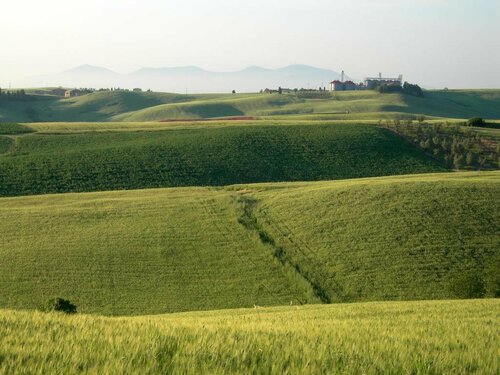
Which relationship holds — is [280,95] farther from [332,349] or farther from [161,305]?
[332,349]

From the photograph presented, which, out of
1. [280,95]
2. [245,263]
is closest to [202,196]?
[245,263]

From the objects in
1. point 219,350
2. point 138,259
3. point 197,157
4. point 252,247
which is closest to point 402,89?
point 197,157

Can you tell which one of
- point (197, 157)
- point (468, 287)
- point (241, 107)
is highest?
point (197, 157)

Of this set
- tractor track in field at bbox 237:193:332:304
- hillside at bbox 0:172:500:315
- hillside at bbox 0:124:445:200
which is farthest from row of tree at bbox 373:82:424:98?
tractor track in field at bbox 237:193:332:304

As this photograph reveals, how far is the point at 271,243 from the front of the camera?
38.1 meters

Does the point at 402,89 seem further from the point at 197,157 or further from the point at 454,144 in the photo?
the point at 197,157

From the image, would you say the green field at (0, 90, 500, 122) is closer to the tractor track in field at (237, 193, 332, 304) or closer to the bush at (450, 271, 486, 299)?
the tractor track in field at (237, 193, 332, 304)

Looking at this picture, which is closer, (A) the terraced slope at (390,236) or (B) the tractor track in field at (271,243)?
(A) the terraced slope at (390,236)

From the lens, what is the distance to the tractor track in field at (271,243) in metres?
31.3

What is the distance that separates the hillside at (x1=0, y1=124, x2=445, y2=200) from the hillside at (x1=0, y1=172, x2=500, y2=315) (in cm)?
1038

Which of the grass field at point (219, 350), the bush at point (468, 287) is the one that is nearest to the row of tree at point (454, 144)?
the bush at point (468, 287)

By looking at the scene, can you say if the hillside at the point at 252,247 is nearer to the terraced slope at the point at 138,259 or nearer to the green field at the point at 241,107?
the terraced slope at the point at 138,259

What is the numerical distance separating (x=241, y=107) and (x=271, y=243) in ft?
422

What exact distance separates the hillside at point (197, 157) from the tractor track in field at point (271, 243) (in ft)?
44.5
